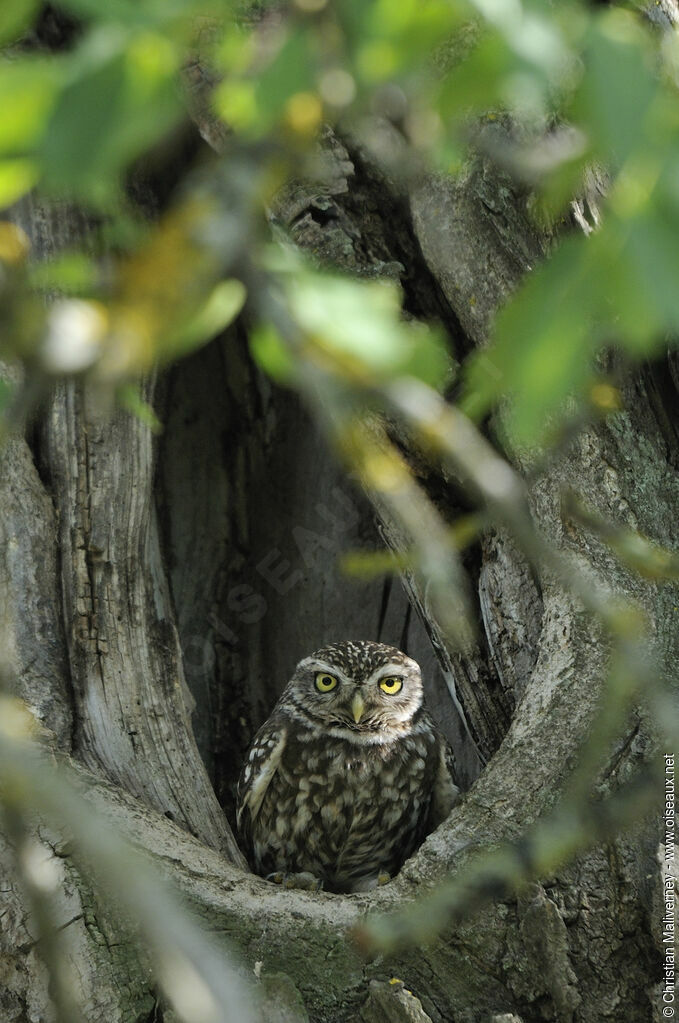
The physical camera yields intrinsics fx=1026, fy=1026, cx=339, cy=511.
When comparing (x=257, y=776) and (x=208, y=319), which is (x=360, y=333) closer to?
(x=208, y=319)

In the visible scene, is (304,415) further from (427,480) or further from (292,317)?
(292,317)

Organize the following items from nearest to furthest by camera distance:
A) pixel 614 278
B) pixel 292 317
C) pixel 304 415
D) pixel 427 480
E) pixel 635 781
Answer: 1. pixel 614 278
2. pixel 292 317
3. pixel 635 781
4. pixel 427 480
5. pixel 304 415

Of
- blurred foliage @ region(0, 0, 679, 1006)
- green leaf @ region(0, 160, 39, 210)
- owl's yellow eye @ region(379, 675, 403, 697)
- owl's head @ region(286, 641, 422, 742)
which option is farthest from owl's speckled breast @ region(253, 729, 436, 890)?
green leaf @ region(0, 160, 39, 210)

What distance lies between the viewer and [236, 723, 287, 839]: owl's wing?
3879mm

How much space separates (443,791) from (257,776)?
2.32 feet

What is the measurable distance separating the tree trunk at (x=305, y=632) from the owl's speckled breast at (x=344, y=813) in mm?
383

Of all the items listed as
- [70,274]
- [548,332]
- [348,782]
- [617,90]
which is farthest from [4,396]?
[348,782]

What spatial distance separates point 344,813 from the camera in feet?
12.7

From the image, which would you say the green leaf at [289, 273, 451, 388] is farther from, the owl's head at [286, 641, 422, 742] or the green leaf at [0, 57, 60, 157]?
the owl's head at [286, 641, 422, 742]

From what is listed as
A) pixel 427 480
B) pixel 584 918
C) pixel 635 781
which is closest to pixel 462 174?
pixel 427 480

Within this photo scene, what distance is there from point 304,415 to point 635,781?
8.44ft

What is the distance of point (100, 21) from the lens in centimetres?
99

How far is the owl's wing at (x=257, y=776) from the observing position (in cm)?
388

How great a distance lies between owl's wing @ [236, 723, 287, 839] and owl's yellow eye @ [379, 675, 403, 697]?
423 mm
